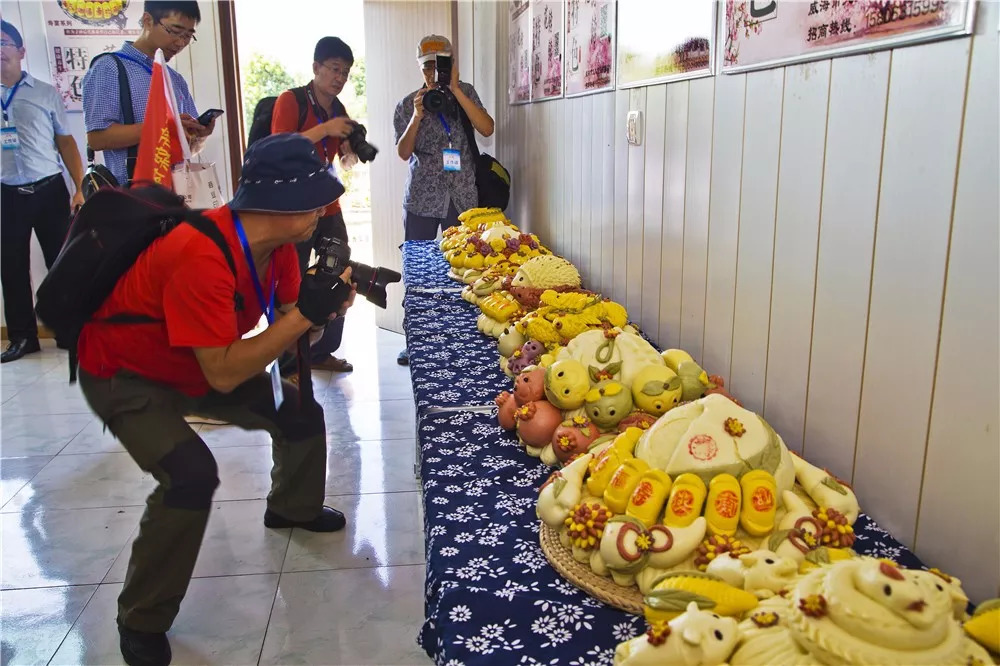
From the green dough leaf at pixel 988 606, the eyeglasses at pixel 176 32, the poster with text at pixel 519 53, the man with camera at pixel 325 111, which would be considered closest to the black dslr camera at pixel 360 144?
the man with camera at pixel 325 111

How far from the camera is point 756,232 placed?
1.66 m

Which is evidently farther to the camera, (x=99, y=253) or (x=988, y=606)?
(x=99, y=253)

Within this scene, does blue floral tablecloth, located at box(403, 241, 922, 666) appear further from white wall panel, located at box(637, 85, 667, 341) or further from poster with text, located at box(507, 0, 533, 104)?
poster with text, located at box(507, 0, 533, 104)

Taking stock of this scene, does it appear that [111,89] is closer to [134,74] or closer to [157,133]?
[134,74]

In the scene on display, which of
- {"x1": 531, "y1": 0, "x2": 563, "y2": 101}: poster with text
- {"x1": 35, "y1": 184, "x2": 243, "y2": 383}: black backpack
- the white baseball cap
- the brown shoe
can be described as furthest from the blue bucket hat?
the brown shoe

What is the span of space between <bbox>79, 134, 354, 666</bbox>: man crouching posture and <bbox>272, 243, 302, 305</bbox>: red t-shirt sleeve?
0.11 meters

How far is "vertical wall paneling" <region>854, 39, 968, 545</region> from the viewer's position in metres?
1.09

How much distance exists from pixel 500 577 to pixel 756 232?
0.94 meters

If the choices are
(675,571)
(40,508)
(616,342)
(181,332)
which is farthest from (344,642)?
(40,508)

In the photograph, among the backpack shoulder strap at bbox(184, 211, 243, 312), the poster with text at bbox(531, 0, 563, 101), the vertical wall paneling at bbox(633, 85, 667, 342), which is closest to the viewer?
the backpack shoulder strap at bbox(184, 211, 243, 312)

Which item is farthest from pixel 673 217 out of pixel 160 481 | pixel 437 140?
pixel 437 140

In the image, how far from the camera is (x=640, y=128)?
92.0 inches

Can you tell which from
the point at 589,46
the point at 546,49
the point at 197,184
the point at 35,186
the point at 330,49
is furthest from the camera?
the point at 35,186

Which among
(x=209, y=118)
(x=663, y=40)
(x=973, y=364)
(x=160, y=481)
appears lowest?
(x=160, y=481)
